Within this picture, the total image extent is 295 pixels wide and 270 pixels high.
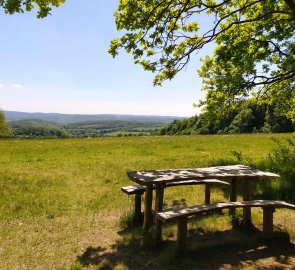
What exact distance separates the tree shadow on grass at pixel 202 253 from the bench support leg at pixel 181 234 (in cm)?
15

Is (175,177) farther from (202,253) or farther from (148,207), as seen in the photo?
(202,253)

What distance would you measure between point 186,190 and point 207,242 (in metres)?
5.37

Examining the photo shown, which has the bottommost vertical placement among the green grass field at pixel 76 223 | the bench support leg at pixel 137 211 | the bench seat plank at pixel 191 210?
the green grass field at pixel 76 223

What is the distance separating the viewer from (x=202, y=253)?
7.55 meters

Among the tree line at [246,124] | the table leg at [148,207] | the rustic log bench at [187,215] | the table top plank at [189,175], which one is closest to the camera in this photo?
the rustic log bench at [187,215]

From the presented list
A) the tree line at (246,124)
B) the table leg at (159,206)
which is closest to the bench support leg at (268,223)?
the table leg at (159,206)

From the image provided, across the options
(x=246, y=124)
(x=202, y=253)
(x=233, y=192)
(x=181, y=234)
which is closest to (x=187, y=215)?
(x=181, y=234)

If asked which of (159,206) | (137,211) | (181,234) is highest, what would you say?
(159,206)

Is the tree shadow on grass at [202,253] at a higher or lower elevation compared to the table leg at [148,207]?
lower

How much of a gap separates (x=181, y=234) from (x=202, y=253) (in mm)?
699

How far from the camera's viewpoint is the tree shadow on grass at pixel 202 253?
278 inches

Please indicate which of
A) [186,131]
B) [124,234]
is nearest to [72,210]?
[124,234]

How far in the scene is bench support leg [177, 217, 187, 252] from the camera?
7.34m

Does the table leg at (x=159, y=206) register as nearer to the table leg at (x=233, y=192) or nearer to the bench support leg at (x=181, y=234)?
the bench support leg at (x=181, y=234)
